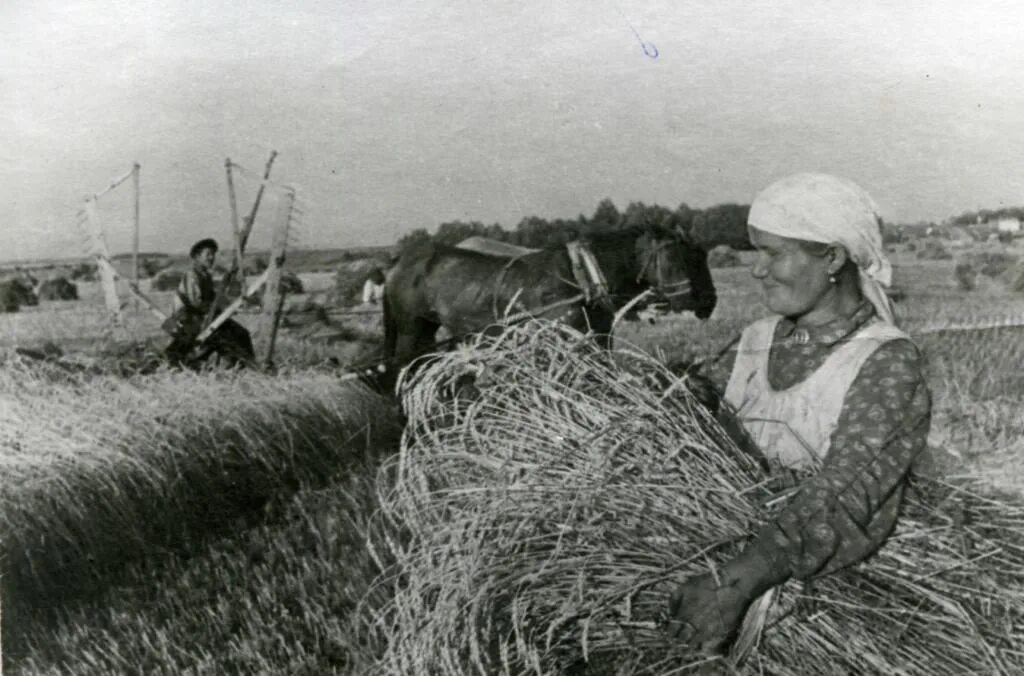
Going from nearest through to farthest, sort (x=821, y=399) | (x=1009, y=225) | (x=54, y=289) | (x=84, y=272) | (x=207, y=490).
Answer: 1. (x=821, y=399)
2. (x=1009, y=225)
3. (x=207, y=490)
4. (x=54, y=289)
5. (x=84, y=272)

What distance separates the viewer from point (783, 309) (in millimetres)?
1378

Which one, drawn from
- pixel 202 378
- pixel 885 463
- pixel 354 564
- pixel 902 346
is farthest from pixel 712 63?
pixel 202 378

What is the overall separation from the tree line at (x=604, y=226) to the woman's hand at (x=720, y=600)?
1.28 meters

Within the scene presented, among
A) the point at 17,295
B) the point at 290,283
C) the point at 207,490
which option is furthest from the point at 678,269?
the point at 17,295

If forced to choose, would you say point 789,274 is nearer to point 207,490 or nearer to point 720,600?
point 720,600

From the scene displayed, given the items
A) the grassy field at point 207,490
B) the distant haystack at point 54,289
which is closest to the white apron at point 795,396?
the grassy field at point 207,490

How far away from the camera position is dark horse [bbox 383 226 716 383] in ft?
8.55

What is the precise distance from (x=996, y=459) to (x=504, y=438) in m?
0.99

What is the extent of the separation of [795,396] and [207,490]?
1.66 metres

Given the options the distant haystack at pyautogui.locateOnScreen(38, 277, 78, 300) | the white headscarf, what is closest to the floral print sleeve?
the white headscarf

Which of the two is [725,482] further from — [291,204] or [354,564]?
[291,204]

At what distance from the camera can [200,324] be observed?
2.81m

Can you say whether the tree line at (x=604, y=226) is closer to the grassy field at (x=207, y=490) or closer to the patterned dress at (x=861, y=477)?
the grassy field at (x=207, y=490)

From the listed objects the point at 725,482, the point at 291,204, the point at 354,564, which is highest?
the point at 291,204
